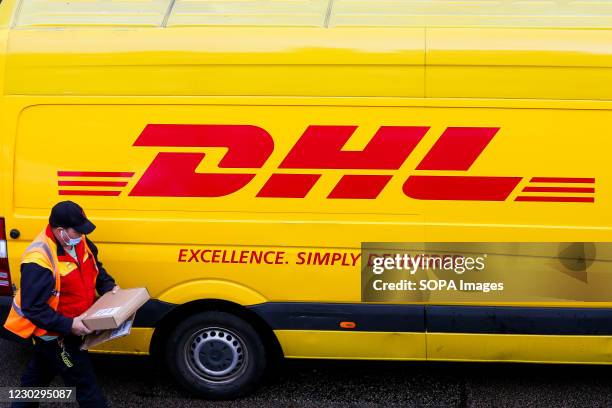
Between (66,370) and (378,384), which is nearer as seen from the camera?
(66,370)

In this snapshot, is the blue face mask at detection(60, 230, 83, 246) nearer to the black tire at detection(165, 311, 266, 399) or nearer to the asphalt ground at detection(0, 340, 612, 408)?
the black tire at detection(165, 311, 266, 399)

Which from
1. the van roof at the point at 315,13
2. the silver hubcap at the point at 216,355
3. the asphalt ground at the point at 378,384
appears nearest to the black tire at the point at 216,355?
the silver hubcap at the point at 216,355

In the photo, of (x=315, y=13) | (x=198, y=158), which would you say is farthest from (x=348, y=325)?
(x=315, y=13)

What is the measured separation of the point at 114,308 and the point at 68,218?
580 mm

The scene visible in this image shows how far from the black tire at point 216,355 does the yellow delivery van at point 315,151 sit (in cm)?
7

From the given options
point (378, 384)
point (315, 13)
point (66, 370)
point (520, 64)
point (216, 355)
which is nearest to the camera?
point (66, 370)

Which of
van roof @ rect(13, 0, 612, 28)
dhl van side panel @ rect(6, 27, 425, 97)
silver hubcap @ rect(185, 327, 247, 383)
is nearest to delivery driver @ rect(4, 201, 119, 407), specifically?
silver hubcap @ rect(185, 327, 247, 383)

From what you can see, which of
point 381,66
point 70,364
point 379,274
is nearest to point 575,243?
point 379,274

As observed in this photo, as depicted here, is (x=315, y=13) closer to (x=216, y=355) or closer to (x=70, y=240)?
(x=70, y=240)

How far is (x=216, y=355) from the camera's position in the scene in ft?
15.3

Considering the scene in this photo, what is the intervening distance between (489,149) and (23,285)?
2772 mm

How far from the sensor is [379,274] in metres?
4.35

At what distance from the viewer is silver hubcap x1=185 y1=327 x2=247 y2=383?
15.2ft

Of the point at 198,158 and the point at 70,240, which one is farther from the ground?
the point at 198,158
